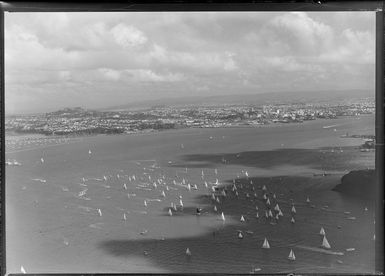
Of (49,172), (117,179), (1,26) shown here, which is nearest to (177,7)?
(1,26)

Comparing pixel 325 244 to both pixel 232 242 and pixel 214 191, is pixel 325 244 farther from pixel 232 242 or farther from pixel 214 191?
pixel 214 191

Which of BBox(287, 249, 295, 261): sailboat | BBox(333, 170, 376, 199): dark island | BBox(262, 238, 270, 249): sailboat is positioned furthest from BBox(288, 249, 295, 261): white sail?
BBox(333, 170, 376, 199): dark island

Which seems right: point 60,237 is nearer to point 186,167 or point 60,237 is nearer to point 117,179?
point 117,179

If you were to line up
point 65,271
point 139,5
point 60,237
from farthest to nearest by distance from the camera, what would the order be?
point 60,237 < point 65,271 < point 139,5

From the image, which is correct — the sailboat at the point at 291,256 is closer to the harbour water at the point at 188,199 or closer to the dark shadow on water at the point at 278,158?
the harbour water at the point at 188,199

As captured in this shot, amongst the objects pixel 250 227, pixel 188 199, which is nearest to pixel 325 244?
pixel 250 227

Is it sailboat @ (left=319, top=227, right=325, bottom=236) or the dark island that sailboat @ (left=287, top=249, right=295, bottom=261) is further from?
the dark island
